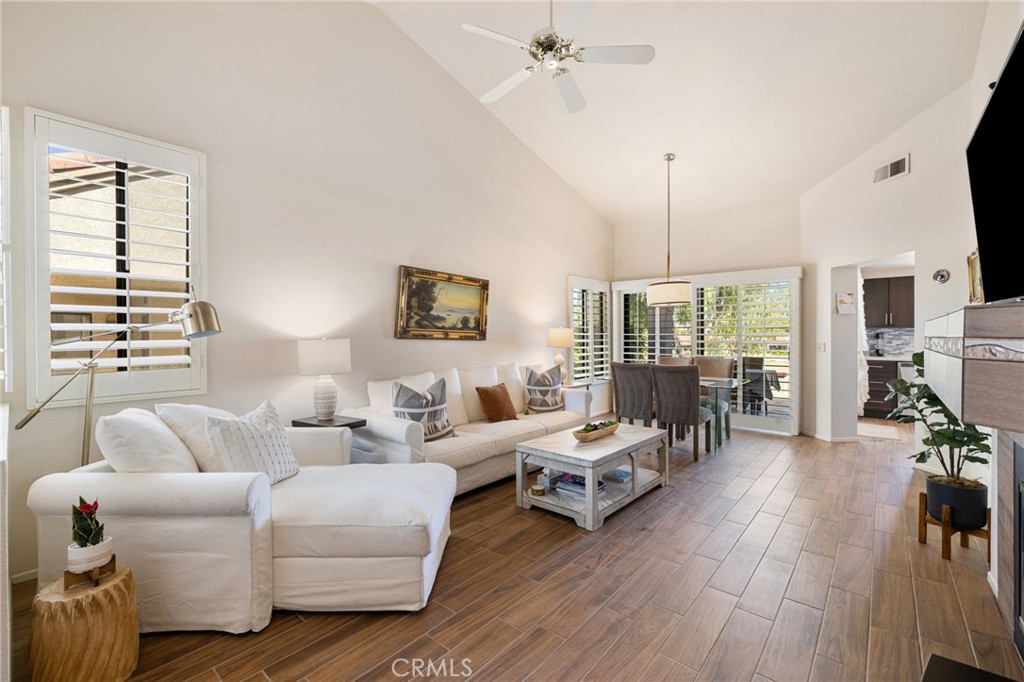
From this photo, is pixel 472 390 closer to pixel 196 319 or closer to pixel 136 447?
pixel 196 319

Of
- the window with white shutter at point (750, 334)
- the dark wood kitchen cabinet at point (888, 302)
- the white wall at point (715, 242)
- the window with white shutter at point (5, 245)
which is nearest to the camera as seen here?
the window with white shutter at point (5, 245)

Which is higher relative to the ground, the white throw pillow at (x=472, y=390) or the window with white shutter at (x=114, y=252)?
the window with white shutter at (x=114, y=252)

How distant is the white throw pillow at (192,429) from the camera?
7.18 ft

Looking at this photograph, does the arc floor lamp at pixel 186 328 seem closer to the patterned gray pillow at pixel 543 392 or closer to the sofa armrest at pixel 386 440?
the sofa armrest at pixel 386 440

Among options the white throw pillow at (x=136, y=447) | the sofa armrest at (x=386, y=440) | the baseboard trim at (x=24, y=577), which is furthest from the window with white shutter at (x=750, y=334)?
the baseboard trim at (x=24, y=577)

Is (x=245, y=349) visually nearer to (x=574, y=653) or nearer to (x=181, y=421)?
(x=181, y=421)

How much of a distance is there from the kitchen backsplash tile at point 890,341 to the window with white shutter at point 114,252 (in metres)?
8.40

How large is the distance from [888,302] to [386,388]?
7.28m

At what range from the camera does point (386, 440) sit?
10.5 feet

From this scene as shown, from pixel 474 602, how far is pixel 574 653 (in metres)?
0.54

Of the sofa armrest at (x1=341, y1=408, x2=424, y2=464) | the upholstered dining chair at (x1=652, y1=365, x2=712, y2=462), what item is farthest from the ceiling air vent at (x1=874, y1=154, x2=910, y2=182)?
the sofa armrest at (x1=341, y1=408, x2=424, y2=464)

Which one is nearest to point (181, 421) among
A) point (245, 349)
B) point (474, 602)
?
point (245, 349)

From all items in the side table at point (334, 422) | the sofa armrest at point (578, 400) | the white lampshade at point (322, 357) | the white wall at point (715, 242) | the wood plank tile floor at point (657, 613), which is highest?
the white wall at point (715, 242)

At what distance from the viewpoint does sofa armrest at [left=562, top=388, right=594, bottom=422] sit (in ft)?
15.3
